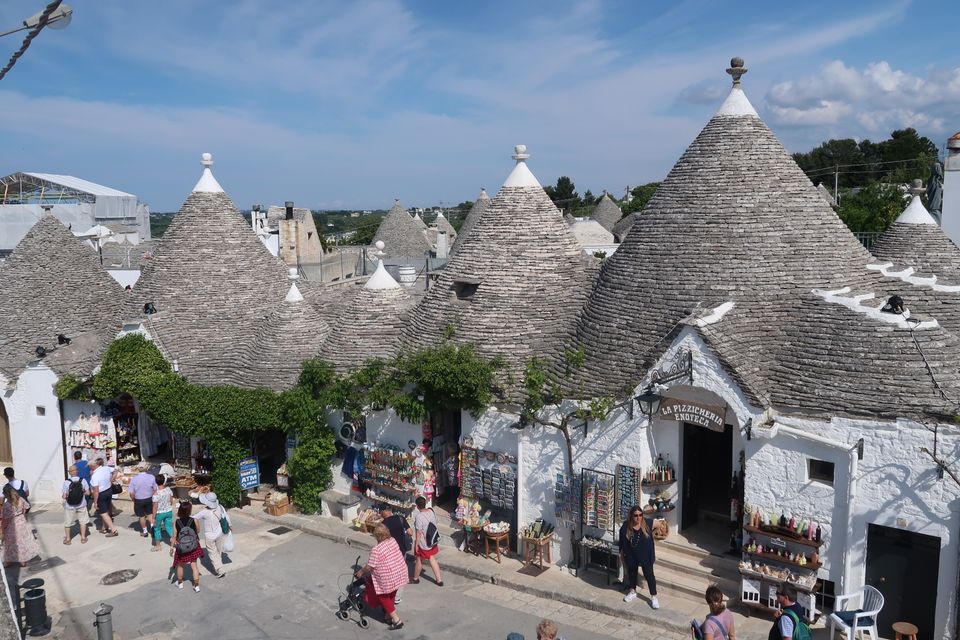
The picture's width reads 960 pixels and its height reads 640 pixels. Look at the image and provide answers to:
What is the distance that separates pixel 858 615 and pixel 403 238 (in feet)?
111

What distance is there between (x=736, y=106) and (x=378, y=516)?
9.77 m

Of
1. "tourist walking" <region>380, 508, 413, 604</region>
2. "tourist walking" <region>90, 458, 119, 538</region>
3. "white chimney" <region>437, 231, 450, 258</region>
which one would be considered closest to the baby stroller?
"tourist walking" <region>380, 508, 413, 604</region>

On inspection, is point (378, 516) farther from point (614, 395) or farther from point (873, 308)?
point (873, 308)

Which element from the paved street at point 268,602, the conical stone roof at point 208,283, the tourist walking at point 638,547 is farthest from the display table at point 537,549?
the conical stone roof at point 208,283

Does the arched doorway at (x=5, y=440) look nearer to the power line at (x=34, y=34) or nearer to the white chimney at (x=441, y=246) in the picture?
the power line at (x=34, y=34)

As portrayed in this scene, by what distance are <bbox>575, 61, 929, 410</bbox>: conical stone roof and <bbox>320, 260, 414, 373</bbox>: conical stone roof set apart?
4.37 metres

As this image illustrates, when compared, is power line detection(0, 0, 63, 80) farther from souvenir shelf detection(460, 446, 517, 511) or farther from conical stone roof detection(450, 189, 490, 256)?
conical stone roof detection(450, 189, 490, 256)

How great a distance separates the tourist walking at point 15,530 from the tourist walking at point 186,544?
2.94m

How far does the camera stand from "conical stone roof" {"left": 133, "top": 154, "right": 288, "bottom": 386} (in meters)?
19.1

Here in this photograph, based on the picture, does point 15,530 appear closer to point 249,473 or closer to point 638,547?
point 249,473

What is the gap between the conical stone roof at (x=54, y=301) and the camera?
61.9 feet

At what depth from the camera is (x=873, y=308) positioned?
36.9ft

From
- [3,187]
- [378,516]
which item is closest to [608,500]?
[378,516]

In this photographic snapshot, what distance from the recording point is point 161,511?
46.9ft
